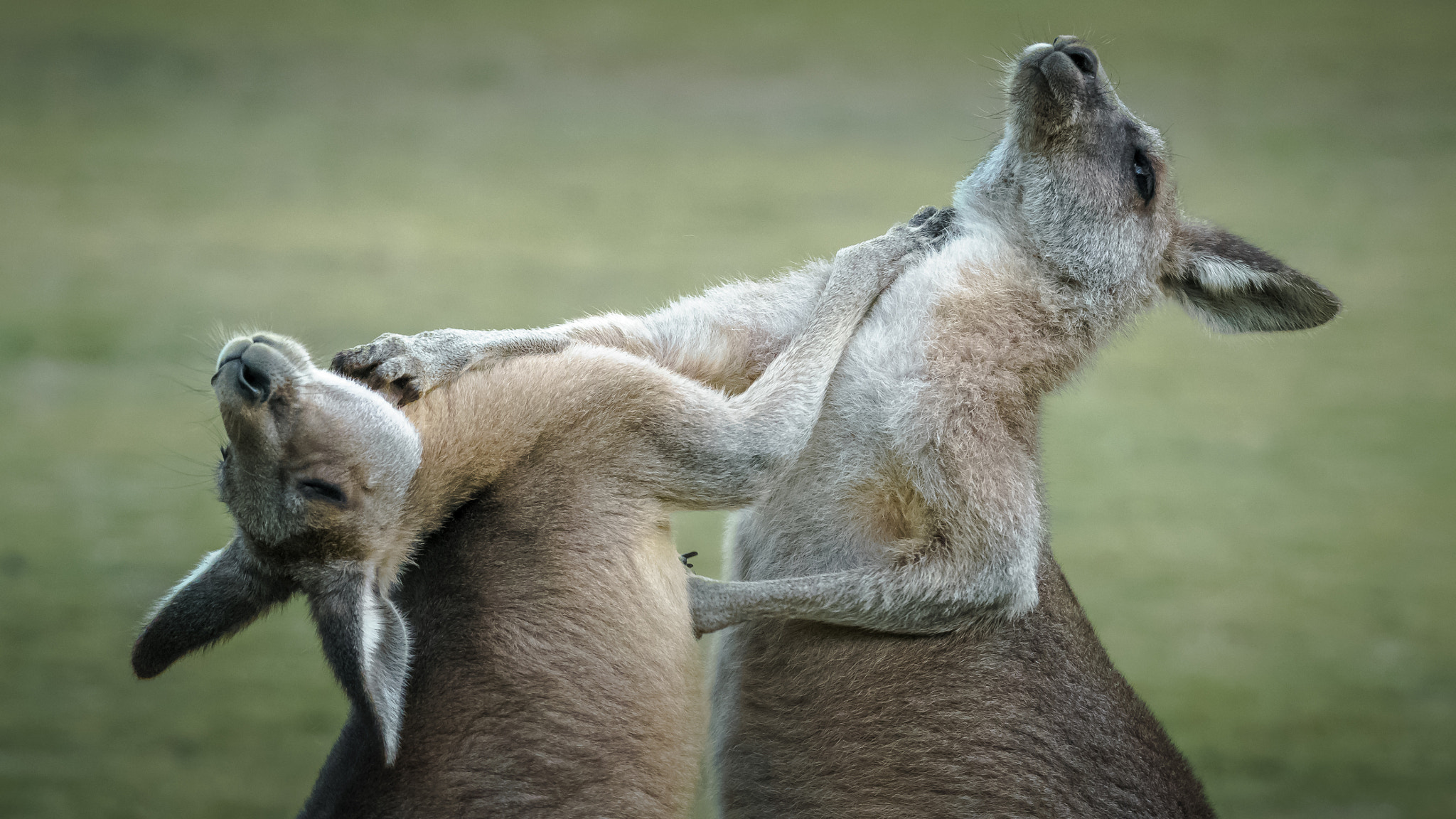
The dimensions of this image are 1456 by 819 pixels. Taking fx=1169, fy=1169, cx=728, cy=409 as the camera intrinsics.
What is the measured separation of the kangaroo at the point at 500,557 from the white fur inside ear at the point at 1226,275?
1283 mm

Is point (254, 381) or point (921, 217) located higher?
point (921, 217)

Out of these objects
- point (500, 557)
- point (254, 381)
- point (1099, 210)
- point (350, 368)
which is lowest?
point (500, 557)

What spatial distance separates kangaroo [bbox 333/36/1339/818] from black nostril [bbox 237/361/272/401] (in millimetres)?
304

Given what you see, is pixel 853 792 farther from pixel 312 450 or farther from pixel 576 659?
pixel 312 450

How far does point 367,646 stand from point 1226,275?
8.93 ft

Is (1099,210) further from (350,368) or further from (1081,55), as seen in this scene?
(350,368)

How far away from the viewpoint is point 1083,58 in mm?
3598

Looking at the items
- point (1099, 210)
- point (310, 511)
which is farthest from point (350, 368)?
point (1099, 210)

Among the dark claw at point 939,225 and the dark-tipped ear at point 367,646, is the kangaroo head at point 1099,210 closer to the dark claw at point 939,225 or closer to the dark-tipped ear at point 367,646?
the dark claw at point 939,225

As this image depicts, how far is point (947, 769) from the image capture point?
10.3 feet

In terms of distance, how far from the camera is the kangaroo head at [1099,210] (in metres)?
3.51

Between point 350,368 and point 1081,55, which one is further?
point 1081,55

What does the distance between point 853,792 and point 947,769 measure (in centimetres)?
26

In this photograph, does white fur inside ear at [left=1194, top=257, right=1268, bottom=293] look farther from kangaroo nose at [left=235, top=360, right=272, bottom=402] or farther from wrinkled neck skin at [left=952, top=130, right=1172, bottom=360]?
kangaroo nose at [left=235, top=360, right=272, bottom=402]
